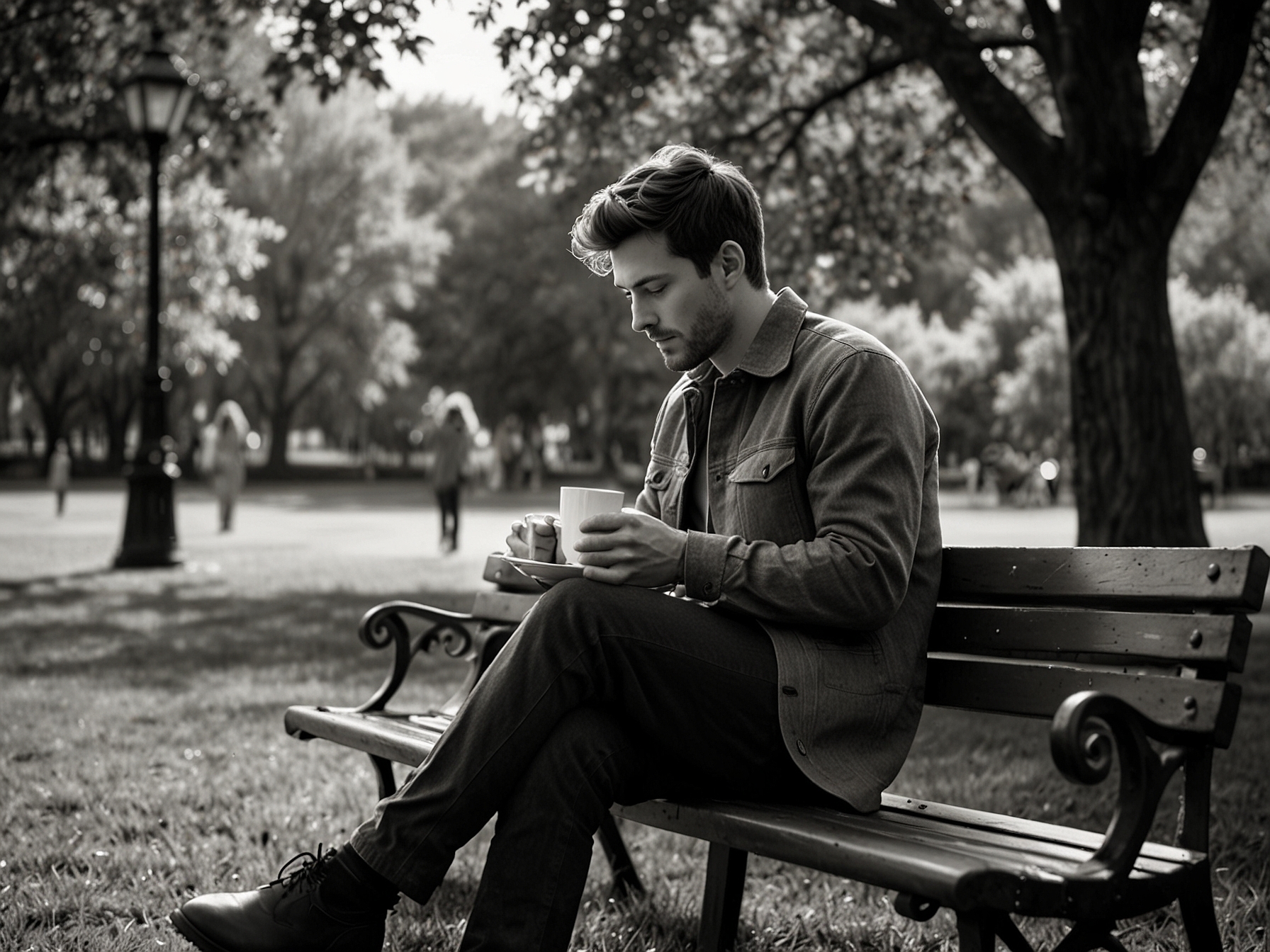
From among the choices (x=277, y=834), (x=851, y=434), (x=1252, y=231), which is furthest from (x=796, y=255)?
(x=1252, y=231)

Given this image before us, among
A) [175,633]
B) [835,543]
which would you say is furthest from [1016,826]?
[175,633]

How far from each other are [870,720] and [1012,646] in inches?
17.3

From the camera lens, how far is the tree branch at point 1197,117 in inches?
296

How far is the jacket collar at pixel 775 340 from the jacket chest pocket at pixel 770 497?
177mm

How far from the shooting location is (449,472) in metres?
16.1

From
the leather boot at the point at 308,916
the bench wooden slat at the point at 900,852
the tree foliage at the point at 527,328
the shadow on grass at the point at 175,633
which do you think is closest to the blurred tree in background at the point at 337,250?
the tree foliage at the point at 527,328

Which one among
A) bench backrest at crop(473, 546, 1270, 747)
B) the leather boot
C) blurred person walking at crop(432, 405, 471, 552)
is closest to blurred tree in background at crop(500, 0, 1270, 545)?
bench backrest at crop(473, 546, 1270, 747)

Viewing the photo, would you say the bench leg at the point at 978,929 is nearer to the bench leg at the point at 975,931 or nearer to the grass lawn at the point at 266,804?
the bench leg at the point at 975,931

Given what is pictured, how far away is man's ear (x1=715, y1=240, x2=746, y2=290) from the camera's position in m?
2.88

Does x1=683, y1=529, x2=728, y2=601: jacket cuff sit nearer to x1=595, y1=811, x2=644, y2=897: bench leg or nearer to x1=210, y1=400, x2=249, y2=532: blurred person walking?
x1=595, y1=811, x2=644, y2=897: bench leg

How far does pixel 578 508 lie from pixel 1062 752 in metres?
1.06

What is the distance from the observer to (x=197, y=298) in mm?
21609

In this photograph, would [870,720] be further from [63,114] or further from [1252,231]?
[1252,231]

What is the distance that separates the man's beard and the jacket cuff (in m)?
0.41
